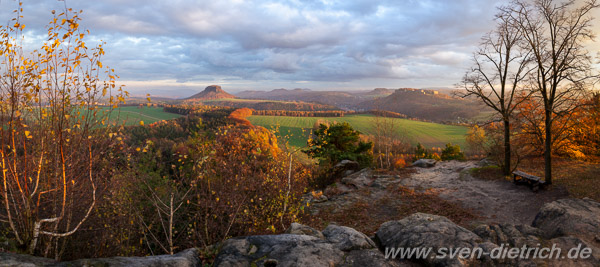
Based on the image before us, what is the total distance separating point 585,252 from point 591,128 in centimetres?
1999

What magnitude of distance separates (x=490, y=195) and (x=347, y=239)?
12963 millimetres

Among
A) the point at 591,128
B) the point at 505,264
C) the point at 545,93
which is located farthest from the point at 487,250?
the point at 591,128

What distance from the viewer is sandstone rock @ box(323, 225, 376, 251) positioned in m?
5.78

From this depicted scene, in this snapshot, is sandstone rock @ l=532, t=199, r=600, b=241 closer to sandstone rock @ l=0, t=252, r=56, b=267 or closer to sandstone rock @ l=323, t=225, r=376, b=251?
sandstone rock @ l=323, t=225, r=376, b=251

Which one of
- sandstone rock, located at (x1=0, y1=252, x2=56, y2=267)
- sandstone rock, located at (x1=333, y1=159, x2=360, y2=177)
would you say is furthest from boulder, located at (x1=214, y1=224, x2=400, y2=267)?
sandstone rock, located at (x1=333, y1=159, x2=360, y2=177)

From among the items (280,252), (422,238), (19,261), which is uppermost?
(19,261)

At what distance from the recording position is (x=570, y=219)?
24.1 feet

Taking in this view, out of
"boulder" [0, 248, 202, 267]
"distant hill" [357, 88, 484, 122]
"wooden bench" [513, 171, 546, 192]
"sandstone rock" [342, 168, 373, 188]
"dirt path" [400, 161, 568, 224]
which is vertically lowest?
Result: "sandstone rock" [342, 168, 373, 188]

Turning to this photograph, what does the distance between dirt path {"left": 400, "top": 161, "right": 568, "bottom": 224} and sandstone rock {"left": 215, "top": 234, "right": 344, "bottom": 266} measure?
973 centimetres

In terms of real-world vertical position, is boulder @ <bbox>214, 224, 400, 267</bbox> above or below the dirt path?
above

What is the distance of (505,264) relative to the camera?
541 cm

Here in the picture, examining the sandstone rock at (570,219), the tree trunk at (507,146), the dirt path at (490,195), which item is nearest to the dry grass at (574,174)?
the dirt path at (490,195)

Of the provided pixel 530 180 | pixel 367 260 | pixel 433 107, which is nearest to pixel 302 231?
pixel 367 260

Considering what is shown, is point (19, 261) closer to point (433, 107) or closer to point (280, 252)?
point (280, 252)
